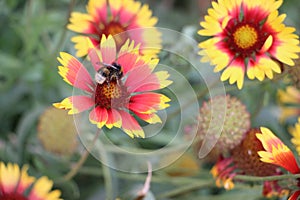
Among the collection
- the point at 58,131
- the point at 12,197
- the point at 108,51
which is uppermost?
the point at 108,51

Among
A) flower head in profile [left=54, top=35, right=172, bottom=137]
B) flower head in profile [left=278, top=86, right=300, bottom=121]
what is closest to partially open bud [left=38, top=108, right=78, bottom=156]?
flower head in profile [left=54, top=35, right=172, bottom=137]

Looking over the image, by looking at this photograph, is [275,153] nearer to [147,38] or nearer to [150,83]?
[150,83]

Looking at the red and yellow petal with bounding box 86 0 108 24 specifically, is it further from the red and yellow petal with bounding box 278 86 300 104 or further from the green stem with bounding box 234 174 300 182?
the red and yellow petal with bounding box 278 86 300 104

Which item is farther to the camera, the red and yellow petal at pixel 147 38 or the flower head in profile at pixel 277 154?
the red and yellow petal at pixel 147 38

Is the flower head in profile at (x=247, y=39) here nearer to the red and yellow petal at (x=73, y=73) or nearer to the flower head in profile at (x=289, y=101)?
the red and yellow petal at (x=73, y=73)

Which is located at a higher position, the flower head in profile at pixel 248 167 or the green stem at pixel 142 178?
the flower head in profile at pixel 248 167

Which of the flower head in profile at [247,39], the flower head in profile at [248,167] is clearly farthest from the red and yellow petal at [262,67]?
the flower head in profile at [248,167]

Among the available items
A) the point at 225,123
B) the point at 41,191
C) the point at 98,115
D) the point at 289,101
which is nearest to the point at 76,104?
the point at 98,115
